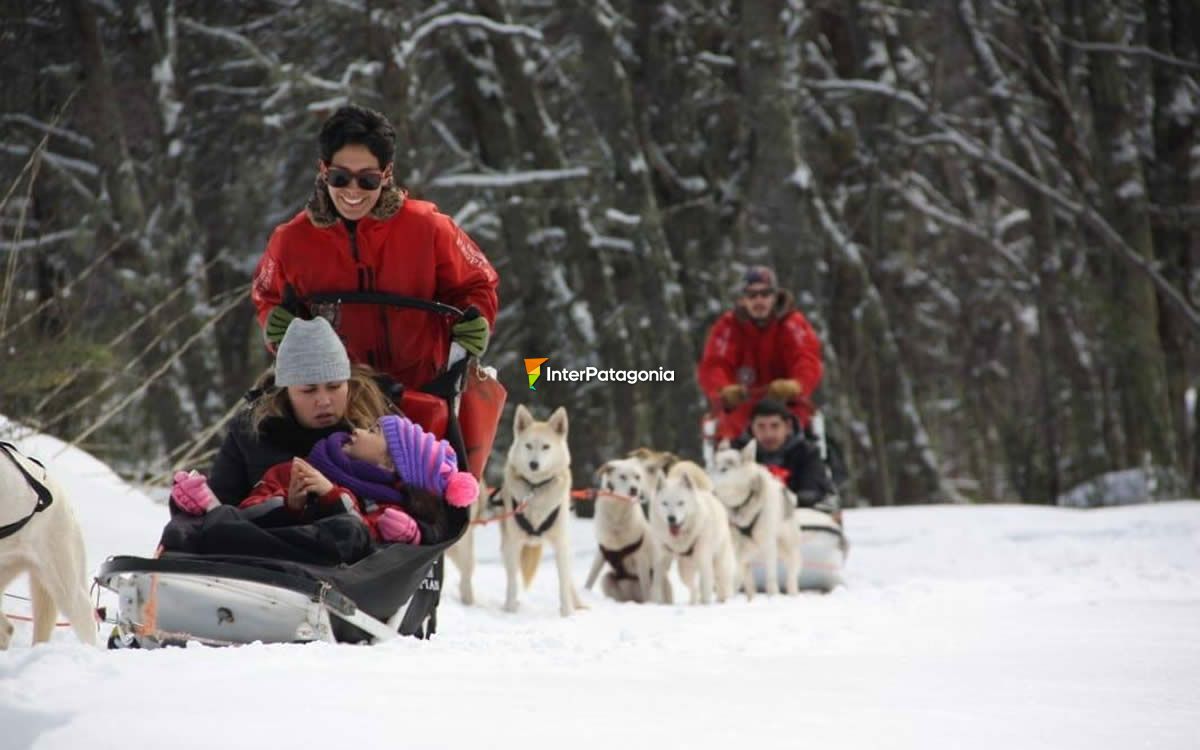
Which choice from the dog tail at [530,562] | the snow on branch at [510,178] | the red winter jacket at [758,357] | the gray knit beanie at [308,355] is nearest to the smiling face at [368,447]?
the gray knit beanie at [308,355]

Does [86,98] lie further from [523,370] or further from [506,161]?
[523,370]

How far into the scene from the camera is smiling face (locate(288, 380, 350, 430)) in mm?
4180

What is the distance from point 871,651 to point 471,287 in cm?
173

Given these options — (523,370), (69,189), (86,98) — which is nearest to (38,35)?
(86,98)

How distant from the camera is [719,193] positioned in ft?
57.6

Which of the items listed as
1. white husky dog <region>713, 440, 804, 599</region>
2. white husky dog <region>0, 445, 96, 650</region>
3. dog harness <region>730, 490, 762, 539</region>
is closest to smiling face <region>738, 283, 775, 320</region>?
white husky dog <region>713, 440, 804, 599</region>

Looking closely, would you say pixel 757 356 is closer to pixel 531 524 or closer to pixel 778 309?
pixel 778 309

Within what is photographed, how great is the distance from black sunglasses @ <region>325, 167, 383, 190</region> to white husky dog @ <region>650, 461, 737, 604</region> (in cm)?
347

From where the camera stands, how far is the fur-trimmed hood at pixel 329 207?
4621mm

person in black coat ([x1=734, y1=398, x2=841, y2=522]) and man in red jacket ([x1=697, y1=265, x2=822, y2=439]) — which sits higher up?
man in red jacket ([x1=697, y1=265, x2=822, y2=439])

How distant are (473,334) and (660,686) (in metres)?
1.82

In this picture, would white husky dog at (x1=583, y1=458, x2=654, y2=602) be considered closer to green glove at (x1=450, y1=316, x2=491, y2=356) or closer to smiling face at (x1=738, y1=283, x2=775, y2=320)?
smiling face at (x1=738, y1=283, x2=775, y2=320)

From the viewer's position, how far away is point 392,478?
4.20 m

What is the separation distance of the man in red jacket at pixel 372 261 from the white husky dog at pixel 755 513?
379 cm
